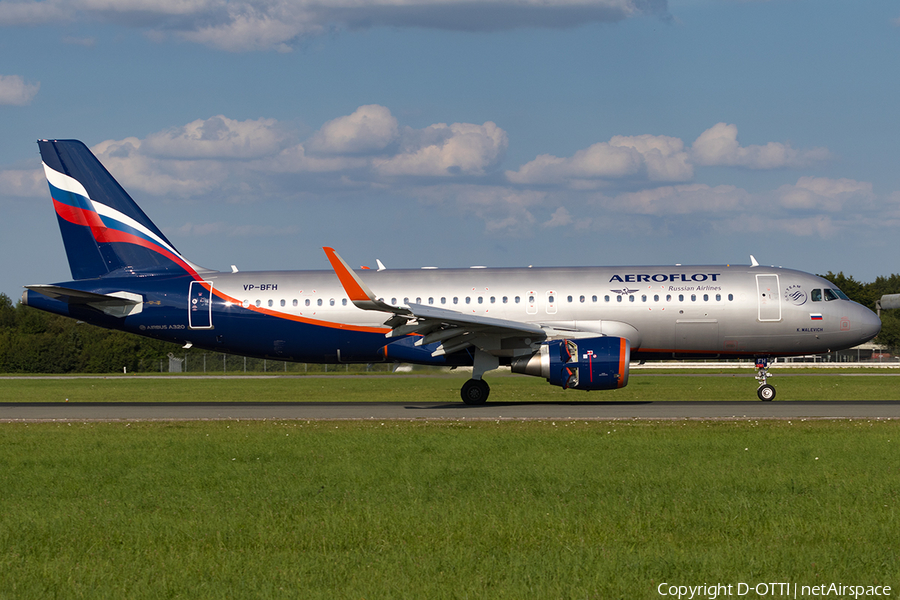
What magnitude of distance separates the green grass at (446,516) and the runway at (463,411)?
5072 millimetres

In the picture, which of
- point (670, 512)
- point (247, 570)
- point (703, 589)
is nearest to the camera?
point (703, 589)

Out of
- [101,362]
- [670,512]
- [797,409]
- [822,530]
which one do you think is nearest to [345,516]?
[670,512]

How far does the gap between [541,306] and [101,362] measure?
58.6 m

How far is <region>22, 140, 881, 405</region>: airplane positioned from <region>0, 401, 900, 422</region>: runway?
1356 mm

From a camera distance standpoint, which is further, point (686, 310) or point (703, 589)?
point (686, 310)

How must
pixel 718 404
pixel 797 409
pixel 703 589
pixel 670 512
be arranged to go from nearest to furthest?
1. pixel 703 589
2. pixel 670 512
3. pixel 797 409
4. pixel 718 404

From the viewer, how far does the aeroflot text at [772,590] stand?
6934mm

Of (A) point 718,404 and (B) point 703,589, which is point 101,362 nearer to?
(A) point 718,404

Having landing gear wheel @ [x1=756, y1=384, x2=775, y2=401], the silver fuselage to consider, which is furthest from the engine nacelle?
landing gear wheel @ [x1=756, y1=384, x2=775, y2=401]

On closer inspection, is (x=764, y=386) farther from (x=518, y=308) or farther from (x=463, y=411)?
(x=463, y=411)

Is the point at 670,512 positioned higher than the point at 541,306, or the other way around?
the point at 541,306

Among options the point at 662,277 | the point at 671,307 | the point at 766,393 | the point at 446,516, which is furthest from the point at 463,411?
the point at 446,516

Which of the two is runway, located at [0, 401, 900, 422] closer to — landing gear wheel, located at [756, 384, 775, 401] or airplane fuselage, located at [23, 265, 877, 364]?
landing gear wheel, located at [756, 384, 775, 401]

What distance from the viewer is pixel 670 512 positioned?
32.0 feet
